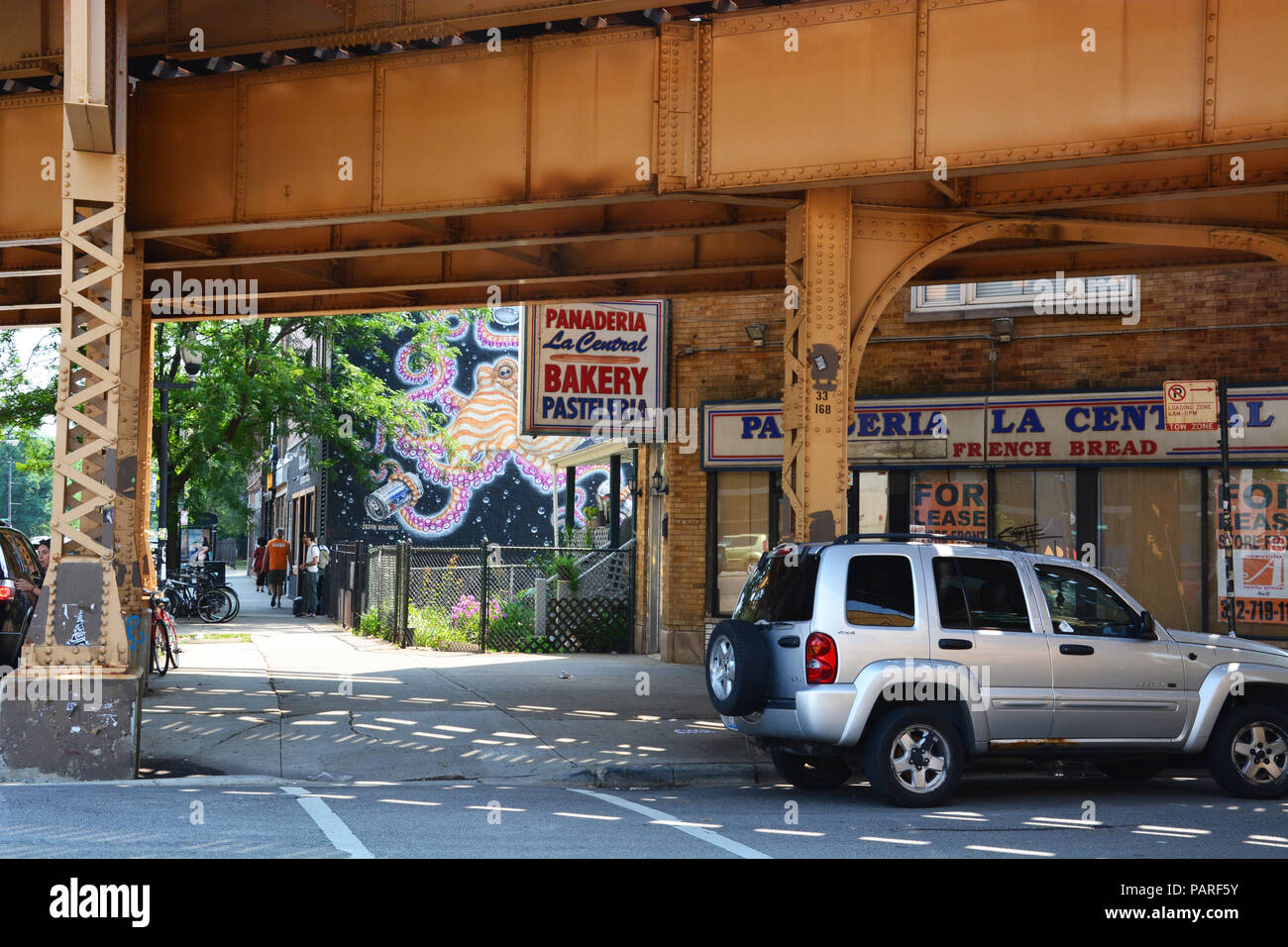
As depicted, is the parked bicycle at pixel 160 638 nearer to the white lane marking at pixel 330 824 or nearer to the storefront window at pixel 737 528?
the white lane marking at pixel 330 824

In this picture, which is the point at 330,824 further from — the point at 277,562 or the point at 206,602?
the point at 277,562

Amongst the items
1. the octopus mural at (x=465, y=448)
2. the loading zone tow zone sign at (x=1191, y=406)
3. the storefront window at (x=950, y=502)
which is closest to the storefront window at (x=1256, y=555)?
the loading zone tow zone sign at (x=1191, y=406)

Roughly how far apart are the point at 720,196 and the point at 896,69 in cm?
190

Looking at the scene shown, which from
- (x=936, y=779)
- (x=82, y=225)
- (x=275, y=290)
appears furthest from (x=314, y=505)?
(x=936, y=779)

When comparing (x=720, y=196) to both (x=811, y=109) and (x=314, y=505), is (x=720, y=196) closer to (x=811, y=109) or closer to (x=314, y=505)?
(x=811, y=109)

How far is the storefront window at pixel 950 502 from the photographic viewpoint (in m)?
18.0

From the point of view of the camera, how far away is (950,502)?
18109 millimetres

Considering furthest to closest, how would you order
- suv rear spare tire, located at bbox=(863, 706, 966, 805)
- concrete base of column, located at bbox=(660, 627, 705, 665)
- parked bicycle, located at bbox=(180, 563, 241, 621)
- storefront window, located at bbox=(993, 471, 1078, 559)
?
parked bicycle, located at bbox=(180, 563, 241, 621) < concrete base of column, located at bbox=(660, 627, 705, 665) < storefront window, located at bbox=(993, 471, 1078, 559) < suv rear spare tire, located at bbox=(863, 706, 966, 805)

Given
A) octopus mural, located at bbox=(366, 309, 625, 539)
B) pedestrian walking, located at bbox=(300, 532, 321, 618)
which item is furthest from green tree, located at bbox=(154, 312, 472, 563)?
octopus mural, located at bbox=(366, 309, 625, 539)

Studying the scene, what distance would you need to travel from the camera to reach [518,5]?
473 inches

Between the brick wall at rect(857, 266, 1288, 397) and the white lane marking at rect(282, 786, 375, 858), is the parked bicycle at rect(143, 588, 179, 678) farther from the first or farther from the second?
the brick wall at rect(857, 266, 1288, 397)

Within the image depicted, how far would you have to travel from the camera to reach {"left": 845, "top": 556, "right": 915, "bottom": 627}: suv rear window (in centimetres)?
968

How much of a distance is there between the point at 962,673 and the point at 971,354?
926 cm

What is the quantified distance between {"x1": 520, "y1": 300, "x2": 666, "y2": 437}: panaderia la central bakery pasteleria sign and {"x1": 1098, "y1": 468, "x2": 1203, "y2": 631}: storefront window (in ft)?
22.1
